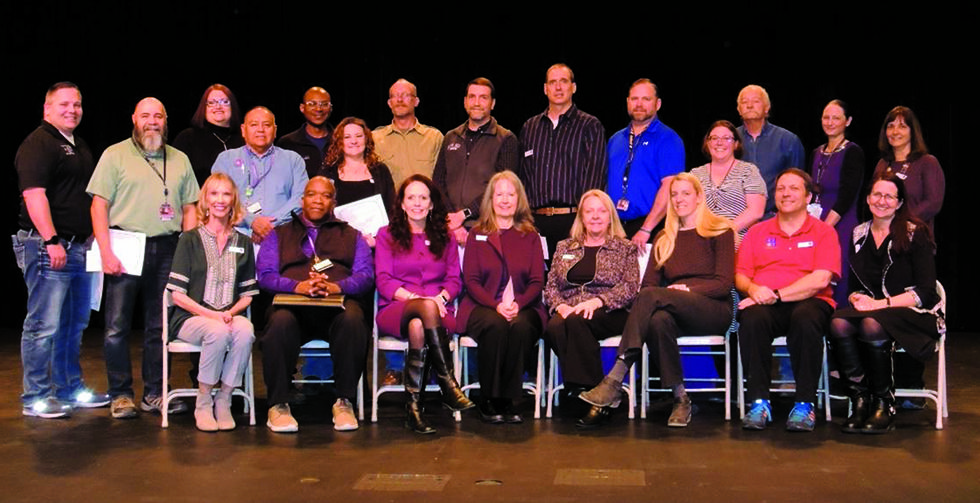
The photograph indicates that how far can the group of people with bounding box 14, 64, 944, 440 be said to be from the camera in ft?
14.6

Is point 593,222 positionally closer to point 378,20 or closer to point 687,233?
point 687,233

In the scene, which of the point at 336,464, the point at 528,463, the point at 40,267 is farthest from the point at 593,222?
the point at 40,267

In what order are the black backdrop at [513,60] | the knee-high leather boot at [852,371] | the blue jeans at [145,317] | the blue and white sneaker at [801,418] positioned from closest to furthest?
the blue and white sneaker at [801,418]
the knee-high leather boot at [852,371]
the blue jeans at [145,317]
the black backdrop at [513,60]

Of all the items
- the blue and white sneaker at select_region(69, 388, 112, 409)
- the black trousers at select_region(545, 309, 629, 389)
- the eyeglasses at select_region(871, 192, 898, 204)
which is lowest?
the blue and white sneaker at select_region(69, 388, 112, 409)

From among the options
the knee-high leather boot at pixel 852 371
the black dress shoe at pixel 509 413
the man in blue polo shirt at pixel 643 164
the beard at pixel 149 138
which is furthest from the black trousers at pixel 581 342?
the beard at pixel 149 138

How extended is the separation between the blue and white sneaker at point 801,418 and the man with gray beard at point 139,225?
2631 mm

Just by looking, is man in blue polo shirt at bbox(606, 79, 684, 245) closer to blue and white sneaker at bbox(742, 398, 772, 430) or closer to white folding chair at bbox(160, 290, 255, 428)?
blue and white sneaker at bbox(742, 398, 772, 430)

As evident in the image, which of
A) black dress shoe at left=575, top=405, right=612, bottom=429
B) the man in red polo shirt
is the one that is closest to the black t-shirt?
black dress shoe at left=575, top=405, right=612, bottom=429

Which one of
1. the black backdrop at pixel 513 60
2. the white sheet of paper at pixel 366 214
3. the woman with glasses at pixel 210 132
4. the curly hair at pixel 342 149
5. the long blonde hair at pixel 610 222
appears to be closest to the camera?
the long blonde hair at pixel 610 222

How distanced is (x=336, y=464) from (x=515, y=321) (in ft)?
3.89

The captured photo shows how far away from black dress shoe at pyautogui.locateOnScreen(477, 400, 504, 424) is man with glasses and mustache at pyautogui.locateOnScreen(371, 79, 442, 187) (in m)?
1.51

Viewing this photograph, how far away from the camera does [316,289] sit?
4520 mm

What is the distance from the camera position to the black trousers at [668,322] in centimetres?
451

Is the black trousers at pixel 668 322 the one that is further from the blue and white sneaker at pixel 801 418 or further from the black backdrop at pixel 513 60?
the black backdrop at pixel 513 60
